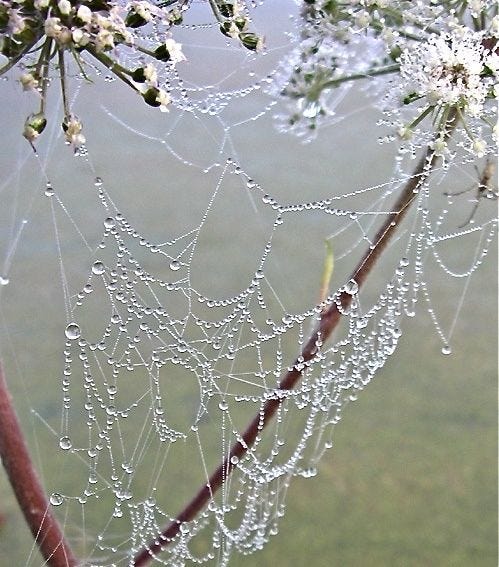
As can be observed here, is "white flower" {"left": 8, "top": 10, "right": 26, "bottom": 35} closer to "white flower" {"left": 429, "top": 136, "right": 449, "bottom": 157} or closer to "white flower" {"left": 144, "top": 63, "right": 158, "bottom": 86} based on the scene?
"white flower" {"left": 144, "top": 63, "right": 158, "bottom": 86}

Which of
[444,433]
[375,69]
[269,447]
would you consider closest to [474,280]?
[444,433]

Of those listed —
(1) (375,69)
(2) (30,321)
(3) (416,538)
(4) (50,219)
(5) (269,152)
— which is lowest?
(3) (416,538)

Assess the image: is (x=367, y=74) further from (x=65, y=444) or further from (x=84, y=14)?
(x=65, y=444)

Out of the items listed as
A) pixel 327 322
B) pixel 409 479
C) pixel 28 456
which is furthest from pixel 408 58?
pixel 409 479

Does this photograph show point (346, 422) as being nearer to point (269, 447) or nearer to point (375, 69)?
point (269, 447)

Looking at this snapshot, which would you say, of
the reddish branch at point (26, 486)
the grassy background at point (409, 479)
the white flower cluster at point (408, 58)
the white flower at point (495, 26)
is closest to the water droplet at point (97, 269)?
the reddish branch at point (26, 486)

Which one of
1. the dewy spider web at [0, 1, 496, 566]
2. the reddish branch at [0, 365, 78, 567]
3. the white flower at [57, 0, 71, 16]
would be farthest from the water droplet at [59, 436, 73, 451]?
the white flower at [57, 0, 71, 16]

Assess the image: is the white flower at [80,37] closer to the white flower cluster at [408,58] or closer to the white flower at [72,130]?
the white flower at [72,130]

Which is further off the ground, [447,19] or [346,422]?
[447,19]
